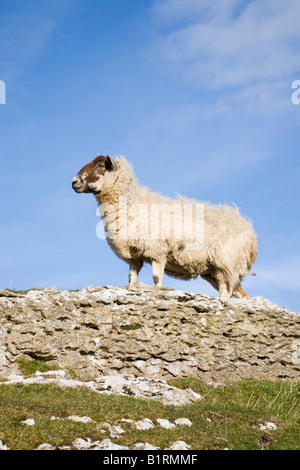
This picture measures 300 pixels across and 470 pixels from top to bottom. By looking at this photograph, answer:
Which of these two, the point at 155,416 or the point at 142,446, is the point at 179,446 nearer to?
the point at 142,446

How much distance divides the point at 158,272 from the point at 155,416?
640 centimetres

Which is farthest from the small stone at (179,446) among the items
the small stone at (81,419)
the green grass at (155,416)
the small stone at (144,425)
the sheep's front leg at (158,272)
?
the sheep's front leg at (158,272)

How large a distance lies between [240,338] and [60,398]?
208 inches

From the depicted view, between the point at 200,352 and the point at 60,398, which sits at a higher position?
the point at 200,352

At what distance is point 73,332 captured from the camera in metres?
11.9

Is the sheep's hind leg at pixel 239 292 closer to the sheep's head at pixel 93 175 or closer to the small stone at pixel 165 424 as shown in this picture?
the sheep's head at pixel 93 175

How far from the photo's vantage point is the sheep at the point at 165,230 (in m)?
14.9

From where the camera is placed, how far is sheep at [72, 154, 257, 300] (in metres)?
14.9

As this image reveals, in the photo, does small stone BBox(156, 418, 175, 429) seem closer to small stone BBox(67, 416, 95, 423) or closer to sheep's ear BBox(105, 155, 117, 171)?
small stone BBox(67, 416, 95, 423)

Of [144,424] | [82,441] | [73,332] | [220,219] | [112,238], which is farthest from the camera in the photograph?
[220,219]

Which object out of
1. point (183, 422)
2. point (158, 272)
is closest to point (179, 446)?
point (183, 422)

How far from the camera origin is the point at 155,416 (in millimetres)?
8703
